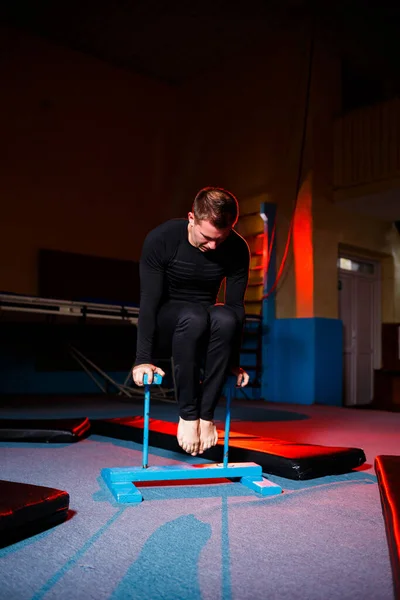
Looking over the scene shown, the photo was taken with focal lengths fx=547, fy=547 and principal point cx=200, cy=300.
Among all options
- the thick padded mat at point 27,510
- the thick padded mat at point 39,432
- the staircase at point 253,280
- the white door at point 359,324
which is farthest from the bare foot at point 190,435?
the white door at point 359,324

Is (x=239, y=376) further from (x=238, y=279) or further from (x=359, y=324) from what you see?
(x=359, y=324)

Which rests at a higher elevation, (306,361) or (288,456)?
(306,361)

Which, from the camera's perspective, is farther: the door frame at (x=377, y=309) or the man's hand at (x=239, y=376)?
the door frame at (x=377, y=309)

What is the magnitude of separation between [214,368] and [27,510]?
2.48 feet

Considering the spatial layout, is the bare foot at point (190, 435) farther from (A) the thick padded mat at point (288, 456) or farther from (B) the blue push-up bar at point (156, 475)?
(A) the thick padded mat at point (288, 456)

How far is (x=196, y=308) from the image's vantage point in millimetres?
1868

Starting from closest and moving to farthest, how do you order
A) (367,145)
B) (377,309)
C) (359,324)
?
(367,145) < (359,324) < (377,309)

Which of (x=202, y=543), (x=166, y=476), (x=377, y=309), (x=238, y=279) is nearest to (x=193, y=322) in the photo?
(x=238, y=279)

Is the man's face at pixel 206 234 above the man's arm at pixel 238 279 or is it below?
above

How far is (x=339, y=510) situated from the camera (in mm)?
1741

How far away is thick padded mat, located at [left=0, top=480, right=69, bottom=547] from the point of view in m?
1.32

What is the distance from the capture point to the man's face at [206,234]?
1.84 metres

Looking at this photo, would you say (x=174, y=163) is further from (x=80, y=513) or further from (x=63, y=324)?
(x=80, y=513)

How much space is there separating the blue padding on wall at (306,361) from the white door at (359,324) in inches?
25.7
